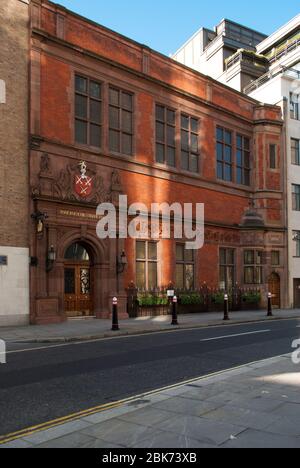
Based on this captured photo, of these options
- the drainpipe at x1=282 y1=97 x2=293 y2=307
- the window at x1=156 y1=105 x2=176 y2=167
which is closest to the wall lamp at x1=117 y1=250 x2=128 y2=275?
the window at x1=156 y1=105 x2=176 y2=167

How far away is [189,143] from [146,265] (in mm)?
7701

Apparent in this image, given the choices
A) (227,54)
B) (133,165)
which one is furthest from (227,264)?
(227,54)

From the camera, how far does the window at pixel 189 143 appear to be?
27.0 meters

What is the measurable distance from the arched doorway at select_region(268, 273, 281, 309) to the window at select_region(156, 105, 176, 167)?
10828mm

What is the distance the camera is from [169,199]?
25422 mm

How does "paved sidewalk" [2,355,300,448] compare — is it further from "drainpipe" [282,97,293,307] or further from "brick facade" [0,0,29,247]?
"drainpipe" [282,97,293,307]

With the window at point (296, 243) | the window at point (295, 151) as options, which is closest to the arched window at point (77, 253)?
the window at point (296, 243)

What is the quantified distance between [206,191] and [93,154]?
842 cm

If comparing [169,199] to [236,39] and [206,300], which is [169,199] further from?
[236,39]

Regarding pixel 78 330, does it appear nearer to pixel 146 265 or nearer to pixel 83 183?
pixel 83 183

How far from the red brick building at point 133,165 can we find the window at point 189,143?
79 mm

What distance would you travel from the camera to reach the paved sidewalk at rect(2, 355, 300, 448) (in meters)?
5.19

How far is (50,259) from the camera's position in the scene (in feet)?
63.3
